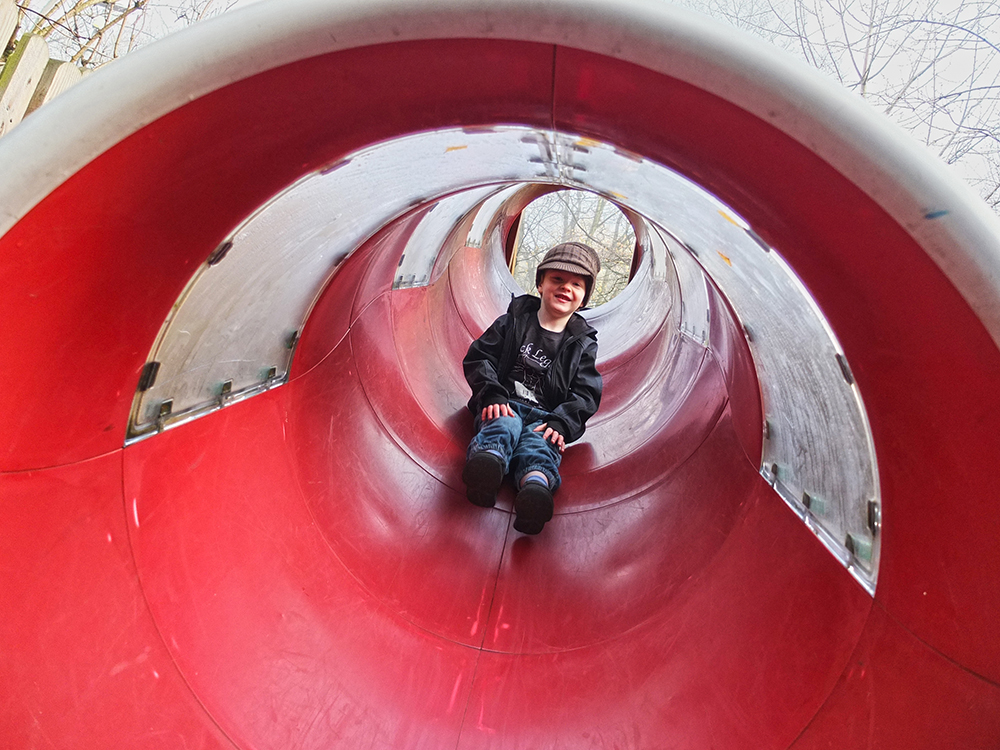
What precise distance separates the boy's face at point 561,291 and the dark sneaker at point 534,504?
73cm

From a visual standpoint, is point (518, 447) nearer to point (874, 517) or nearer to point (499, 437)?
point (499, 437)

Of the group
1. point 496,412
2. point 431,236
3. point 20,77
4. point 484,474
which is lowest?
point 484,474

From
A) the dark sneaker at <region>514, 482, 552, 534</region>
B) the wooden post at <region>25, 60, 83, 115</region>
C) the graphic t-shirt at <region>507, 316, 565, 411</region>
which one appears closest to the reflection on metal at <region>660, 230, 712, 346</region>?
the graphic t-shirt at <region>507, 316, 565, 411</region>

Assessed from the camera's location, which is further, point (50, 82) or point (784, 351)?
point (50, 82)

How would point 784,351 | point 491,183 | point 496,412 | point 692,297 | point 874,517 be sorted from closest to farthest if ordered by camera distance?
point 874,517 < point 784,351 < point 491,183 < point 496,412 < point 692,297

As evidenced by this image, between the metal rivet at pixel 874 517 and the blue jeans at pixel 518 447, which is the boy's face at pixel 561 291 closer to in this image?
the blue jeans at pixel 518 447

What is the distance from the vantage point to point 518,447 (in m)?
1.88

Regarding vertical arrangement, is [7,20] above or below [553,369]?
above

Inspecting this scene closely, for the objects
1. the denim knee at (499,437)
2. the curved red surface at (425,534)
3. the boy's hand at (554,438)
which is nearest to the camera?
the curved red surface at (425,534)

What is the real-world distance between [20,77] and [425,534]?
2157 millimetres

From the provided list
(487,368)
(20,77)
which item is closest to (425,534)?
(487,368)

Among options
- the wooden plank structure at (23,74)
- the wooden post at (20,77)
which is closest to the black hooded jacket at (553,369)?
the wooden plank structure at (23,74)

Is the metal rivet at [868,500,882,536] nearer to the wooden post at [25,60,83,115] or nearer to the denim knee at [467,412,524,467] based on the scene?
the denim knee at [467,412,524,467]

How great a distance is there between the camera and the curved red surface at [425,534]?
871 mm
